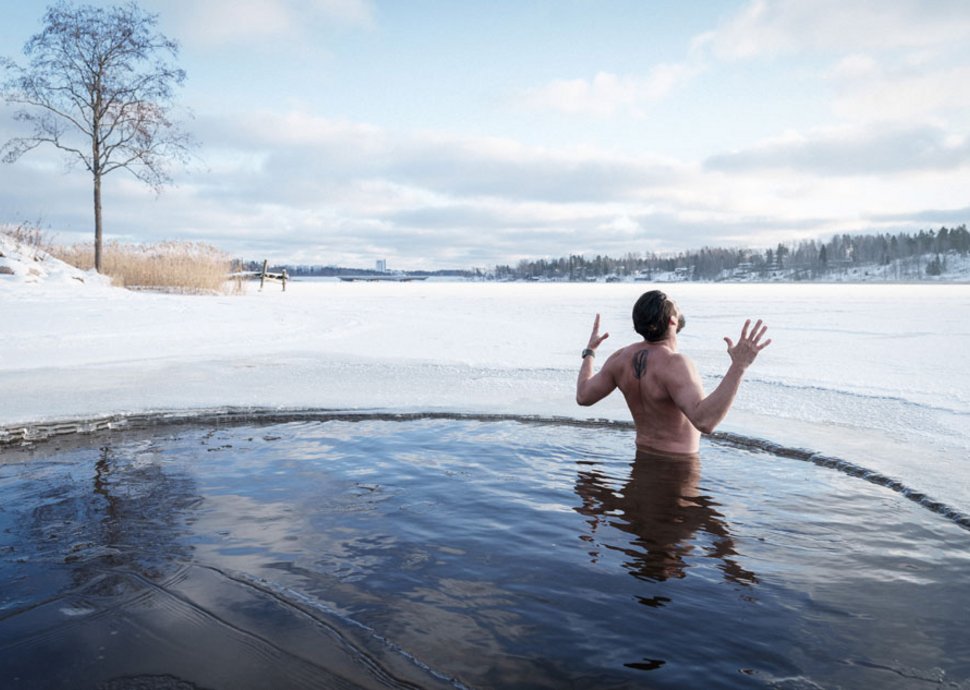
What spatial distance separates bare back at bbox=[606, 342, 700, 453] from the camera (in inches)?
154

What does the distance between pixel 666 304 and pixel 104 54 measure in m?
20.9

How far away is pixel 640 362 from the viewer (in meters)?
4.02

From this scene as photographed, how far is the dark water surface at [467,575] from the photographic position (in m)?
2.05

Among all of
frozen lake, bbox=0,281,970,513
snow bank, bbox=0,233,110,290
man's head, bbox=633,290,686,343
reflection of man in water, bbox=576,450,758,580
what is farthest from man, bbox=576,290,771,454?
snow bank, bbox=0,233,110,290

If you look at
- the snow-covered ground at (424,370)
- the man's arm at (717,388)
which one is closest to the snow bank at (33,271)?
the snow-covered ground at (424,370)

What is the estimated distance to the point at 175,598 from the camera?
2.45m

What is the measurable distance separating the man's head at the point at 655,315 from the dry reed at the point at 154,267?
18840 millimetres

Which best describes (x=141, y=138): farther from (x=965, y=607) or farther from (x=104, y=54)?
(x=965, y=607)

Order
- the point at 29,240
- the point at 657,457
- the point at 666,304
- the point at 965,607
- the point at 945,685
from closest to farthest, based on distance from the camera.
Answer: the point at 945,685 → the point at 965,607 → the point at 666,304 → the point at 657,457 → the point at 29,240

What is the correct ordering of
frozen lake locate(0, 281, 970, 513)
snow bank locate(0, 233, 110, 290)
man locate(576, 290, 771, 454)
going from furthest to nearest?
snow bank locate(0, 233, 110, 290)
frozen lake locate(0, 281, 970, 513)
man locate(576, 290, 771, 454)

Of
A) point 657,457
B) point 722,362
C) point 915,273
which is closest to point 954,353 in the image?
point 722,362

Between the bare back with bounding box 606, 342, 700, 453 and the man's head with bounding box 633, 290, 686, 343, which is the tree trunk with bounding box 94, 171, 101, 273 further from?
the man's head with bounding box 633, 290, 686, 343

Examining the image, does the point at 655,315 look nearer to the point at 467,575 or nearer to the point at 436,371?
the point at 467,575

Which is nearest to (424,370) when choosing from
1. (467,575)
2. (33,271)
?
(467,575)
